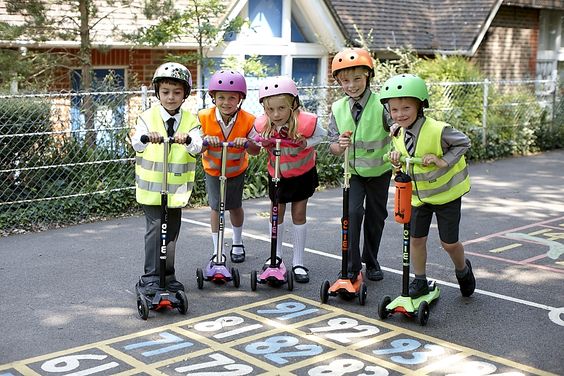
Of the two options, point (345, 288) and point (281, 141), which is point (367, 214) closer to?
point (345, 288)

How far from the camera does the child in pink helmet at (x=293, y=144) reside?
645 cm

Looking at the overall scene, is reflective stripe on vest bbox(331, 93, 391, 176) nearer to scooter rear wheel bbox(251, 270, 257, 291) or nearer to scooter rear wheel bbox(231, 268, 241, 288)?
scooter rear wheel bbox(251, 270, 257, 291)

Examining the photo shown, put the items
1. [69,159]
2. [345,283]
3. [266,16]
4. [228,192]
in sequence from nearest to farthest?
1. [345,283]
2. [228,192]
3. [69,159]
4. [266,16]

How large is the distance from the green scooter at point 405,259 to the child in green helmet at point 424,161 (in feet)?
0.37

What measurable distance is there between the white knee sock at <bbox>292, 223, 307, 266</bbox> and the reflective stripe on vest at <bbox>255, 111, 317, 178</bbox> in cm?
47

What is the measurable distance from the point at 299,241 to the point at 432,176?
1475 millimetres

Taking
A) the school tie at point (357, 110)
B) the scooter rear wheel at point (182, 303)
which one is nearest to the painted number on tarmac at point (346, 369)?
the scooter rear wheel at point (182, 303)

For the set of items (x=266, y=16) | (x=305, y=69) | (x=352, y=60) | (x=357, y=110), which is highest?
(x=266, y=16)

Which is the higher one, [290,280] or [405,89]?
[405,89]

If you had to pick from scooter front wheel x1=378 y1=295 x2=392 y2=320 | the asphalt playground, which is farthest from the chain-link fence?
scooter front wheel x1=378 y1=295 x2=392 y2=320

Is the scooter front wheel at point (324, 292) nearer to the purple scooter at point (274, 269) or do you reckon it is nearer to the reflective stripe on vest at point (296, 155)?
the purple scooter at point (274, 269)

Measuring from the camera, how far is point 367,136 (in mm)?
6602

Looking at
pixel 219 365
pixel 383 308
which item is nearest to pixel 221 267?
pixel 383 308

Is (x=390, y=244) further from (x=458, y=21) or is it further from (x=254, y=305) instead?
(x=458, y=21)
